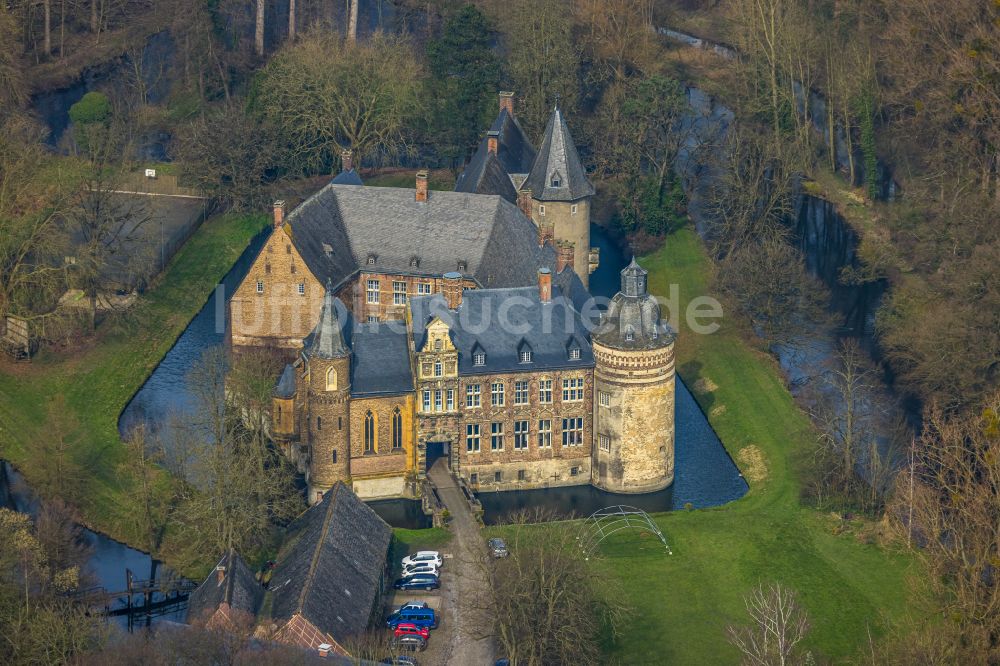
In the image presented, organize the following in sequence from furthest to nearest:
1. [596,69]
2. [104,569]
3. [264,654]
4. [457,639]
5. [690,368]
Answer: [596,69]
[690,368]
[104,569]
[457,639]
[264,654]

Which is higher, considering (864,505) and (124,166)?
(124,166)

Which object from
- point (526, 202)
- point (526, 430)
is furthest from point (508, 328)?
point (526, 202)

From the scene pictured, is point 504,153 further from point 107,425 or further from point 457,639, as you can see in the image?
point 457,639

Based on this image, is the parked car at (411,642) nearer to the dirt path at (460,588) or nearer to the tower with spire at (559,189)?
the dirt path at (460,588)

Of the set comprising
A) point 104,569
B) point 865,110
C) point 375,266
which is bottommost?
point 104,569

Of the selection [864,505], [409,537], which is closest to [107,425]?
[409,537]

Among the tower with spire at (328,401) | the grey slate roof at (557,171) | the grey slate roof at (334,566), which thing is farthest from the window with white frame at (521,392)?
the grey slate roof at (557,171)
